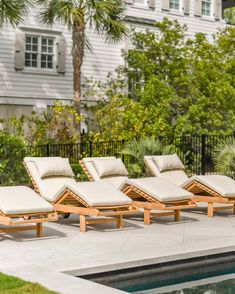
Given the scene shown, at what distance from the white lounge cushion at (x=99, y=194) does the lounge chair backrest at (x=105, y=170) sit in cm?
186

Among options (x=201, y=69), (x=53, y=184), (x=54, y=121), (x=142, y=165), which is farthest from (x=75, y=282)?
(x=201, y=69)

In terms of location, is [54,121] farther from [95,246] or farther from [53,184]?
[95,246]

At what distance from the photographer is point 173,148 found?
1909cm

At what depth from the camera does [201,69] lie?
24.8 meters

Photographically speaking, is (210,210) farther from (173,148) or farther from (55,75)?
(55,75)

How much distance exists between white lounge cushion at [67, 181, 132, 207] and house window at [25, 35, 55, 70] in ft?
52.6

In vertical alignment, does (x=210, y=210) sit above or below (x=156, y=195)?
below

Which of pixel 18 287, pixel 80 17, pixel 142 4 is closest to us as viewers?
pixel 18 287

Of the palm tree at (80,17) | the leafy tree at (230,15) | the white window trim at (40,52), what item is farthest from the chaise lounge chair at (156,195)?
the leafy tree at (230,15)

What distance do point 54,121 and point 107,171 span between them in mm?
10418

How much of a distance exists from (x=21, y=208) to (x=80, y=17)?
13.5 m

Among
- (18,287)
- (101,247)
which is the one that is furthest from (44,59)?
(18,287)

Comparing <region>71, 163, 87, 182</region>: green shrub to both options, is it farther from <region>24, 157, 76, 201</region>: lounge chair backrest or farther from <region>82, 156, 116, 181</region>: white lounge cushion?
<region>24, 157, 76, 201</region>: lounge chair backrest

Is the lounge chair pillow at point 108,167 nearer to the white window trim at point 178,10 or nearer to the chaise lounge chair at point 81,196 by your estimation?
the chaise lounge chair at point 81,196
